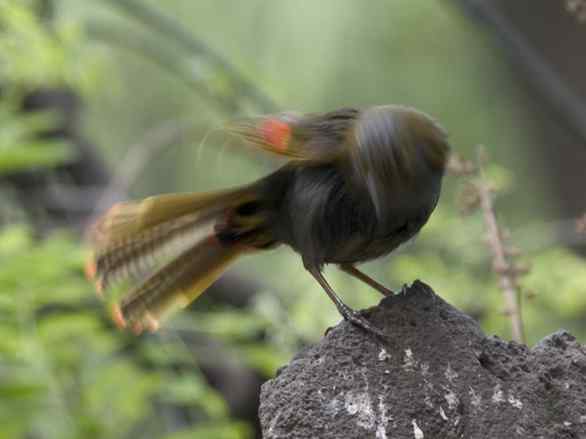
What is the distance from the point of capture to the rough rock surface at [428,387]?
2.27 metres

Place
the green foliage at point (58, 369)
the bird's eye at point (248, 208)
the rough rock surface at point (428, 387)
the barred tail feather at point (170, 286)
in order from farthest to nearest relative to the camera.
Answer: the green foliage at point (58, 369), the barred tail feather at point (170, 286), the bird's eye at point (248, 208), the rough rock surface at point (428, 387)

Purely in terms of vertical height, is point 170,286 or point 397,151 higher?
point 397,151

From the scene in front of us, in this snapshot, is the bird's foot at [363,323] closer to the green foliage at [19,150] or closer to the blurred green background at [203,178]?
the blurred green background at [203,178]

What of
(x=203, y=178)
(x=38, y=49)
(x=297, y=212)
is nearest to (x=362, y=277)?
(x=297, y=212)

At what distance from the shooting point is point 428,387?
2.32 m

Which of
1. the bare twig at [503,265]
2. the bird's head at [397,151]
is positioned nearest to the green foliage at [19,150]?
the bare twig at [503,265]

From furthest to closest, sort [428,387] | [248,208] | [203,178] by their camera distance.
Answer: [203,178]
[248,208]
[428,387]

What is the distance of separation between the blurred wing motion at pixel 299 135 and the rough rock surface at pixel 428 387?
1.37 ft

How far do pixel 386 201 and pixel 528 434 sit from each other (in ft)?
1.80

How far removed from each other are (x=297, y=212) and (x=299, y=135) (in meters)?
0.18

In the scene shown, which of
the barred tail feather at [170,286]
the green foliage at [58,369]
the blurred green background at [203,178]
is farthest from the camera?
the blurred green background at [203,178]

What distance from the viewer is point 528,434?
7.48 ft

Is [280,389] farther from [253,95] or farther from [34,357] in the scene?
[253,95]

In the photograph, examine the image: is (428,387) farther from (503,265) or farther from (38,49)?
(38,49)
